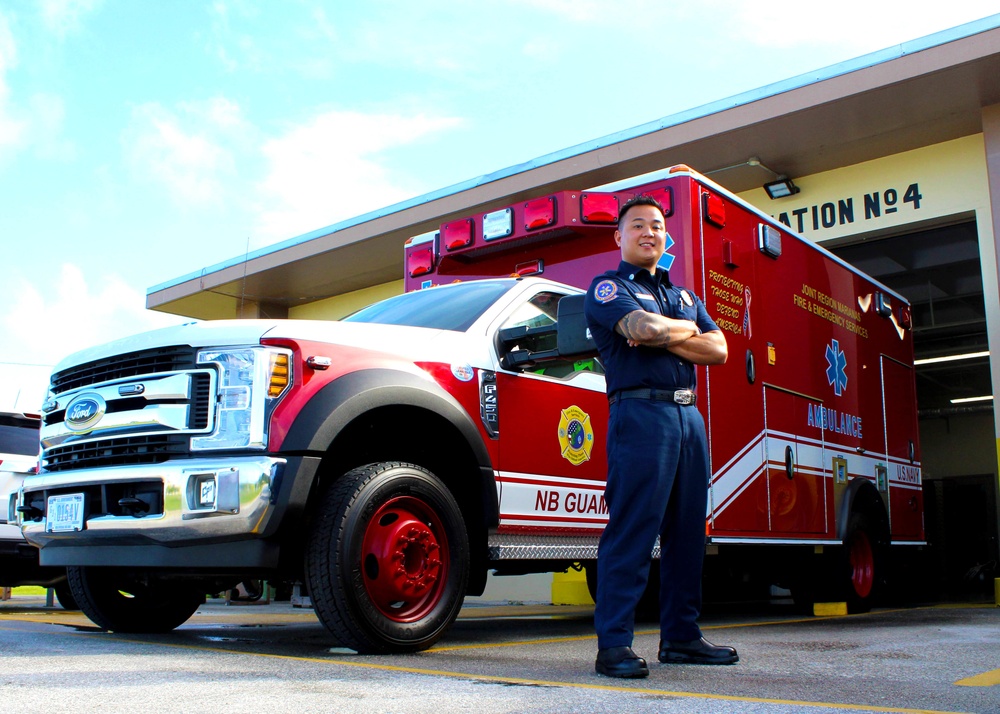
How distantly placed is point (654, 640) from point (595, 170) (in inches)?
303

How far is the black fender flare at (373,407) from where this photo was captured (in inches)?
156

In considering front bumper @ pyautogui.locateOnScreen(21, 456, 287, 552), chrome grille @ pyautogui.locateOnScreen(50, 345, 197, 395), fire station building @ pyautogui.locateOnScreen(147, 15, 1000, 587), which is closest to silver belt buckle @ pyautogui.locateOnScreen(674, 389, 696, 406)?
front bumper @ pyautogui.locateOnScreen(21, 456, 287, 552)

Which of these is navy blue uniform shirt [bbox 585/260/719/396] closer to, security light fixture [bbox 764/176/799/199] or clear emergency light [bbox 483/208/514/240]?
clear emergency light [bbox 483/208/514/240]

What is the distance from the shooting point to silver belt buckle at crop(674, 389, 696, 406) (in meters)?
3.72

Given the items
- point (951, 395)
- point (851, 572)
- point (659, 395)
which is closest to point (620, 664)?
point (659, 395)

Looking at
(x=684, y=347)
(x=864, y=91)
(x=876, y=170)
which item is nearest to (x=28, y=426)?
(x=684, y=347)

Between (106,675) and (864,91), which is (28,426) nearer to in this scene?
(106,675)

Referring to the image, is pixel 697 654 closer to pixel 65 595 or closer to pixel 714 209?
pixel 714 209

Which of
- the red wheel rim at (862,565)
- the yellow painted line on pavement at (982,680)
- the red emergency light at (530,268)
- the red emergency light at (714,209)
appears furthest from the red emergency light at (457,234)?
the yellow painted line on pavement at (982,680)

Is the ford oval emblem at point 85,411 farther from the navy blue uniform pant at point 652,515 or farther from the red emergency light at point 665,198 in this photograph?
the red emergency light at point 665,198

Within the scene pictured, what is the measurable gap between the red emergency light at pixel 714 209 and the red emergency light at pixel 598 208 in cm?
59

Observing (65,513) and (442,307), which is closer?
(65,513)

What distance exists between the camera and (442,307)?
17.5 ft

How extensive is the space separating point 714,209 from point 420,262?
6.74ft
